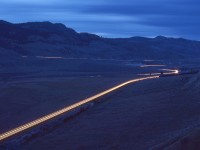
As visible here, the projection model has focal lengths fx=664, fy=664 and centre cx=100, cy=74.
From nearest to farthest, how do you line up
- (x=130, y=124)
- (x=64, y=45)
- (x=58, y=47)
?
(x=130, y=124) < (x=58, y=47) < (x=64, y=45)

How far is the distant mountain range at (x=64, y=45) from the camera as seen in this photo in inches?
4462

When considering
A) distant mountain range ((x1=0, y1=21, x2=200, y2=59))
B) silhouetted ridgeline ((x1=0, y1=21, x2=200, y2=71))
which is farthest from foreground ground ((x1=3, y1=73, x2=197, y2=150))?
distant mountain range ((x1=0, y1=21, x2=200, y2=59))

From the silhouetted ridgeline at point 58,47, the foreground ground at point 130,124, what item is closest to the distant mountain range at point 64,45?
the silhouetted ridgeline at point 58,47

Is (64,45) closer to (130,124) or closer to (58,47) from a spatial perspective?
(58,47)

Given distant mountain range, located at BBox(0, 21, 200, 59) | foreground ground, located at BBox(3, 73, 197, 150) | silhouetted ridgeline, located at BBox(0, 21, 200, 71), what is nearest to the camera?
foreground ground, located at BBox(3, 73, 197, 150)

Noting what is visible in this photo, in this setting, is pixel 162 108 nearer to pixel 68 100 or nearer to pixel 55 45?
pixel 68 100

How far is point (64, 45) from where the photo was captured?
12194cm

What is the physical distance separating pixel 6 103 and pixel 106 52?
291 ft

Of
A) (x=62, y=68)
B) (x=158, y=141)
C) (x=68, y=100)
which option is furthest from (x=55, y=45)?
(x=158, y=141)

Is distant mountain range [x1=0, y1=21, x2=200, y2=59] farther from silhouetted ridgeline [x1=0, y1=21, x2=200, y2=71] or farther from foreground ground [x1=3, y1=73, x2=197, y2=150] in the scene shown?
foreground ground [x1=3, y1=73, x2=197, y2=150]

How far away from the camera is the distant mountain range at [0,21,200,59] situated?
113325 mm

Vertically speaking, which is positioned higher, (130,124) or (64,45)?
(64,45)

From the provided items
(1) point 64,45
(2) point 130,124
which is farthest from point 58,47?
(2) point 130,124

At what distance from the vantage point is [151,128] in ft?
84.2
